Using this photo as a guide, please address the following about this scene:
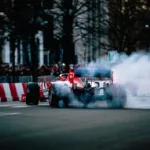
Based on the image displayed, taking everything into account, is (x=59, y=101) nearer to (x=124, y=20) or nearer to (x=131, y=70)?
(x=131, y=70)

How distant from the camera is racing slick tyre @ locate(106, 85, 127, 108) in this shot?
60.2ft

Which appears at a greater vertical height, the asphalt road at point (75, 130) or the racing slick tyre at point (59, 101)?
the racing slick tyre at point (59, 101)

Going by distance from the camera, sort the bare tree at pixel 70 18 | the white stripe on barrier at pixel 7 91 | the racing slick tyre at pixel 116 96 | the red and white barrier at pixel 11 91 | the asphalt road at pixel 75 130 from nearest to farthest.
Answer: the asphalt road at pixel 75 130, the racing slick tyre at pixel 116 96, the red and white barrier at pixel 11 91, the white stripe on barrier at pixel 7 91, the bare tree at pixel 70 18

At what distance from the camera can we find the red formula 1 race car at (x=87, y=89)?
18375 mm

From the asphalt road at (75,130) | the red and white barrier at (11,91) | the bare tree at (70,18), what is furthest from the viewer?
the bare tree at (70,18)

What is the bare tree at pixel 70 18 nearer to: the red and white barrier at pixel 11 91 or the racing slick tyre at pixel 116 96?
the red and white barrier at pixel 11 91

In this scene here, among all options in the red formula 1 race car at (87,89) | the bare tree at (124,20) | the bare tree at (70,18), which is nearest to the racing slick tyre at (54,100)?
the red formula 1 race car at (87,89)

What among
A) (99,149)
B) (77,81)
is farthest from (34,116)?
(99,149)

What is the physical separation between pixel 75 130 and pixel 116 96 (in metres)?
6.61

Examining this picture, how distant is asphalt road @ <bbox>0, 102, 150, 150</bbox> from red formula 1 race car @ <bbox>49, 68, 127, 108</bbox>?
1.40 m

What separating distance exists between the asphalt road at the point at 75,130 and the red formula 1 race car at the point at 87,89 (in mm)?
1400

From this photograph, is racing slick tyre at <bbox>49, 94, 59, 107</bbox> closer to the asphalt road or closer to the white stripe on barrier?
the asphalt road

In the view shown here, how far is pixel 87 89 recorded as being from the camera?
18.5 m

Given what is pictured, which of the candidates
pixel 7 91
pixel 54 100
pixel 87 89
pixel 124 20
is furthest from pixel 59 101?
pixel 124 20
